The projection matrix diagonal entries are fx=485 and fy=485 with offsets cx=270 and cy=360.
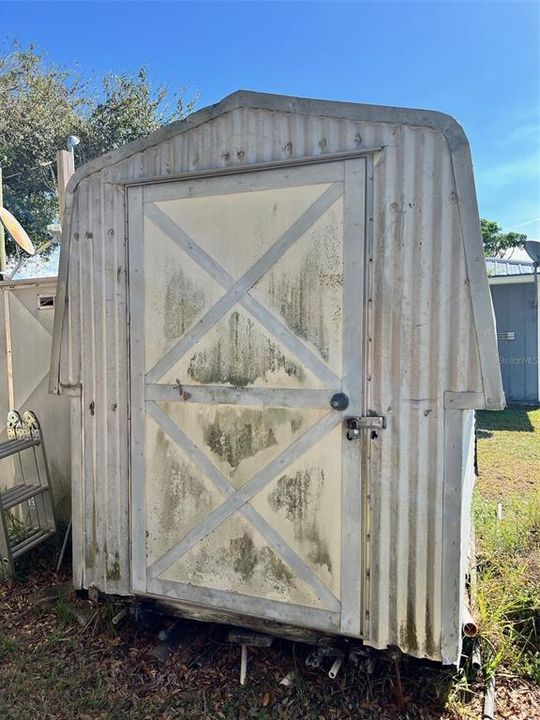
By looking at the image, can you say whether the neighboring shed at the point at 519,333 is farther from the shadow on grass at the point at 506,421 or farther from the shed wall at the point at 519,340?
the shadow on grass at the point at 506,421

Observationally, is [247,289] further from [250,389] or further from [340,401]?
[340,401]

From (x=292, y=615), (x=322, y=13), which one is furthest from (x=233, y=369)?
(x=322, y=13)

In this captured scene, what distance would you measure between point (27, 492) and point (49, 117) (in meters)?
10.9

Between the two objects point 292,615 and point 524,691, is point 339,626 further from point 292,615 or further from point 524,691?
point 524,691

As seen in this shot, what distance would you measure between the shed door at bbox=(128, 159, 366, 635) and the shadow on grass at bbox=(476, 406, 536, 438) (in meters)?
5.65

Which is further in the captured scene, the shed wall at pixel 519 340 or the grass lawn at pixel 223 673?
the shed wall at pixel 519 340

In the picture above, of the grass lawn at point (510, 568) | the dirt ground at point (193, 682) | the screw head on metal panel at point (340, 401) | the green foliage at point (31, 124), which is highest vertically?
the green foliage at point (31, 124)

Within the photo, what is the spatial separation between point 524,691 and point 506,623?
312 mm

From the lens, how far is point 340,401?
6.84 ft

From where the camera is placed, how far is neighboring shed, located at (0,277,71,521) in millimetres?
3566

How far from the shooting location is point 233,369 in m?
2.29

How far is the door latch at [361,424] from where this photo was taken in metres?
2.04

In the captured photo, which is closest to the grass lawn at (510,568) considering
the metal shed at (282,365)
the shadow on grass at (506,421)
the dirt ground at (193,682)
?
the dirt ground at (193,682)

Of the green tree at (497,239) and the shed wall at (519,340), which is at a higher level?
the green tree at (497,239)
